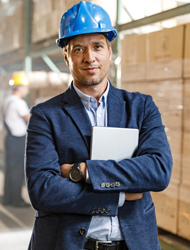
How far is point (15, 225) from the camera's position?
405 centimetres

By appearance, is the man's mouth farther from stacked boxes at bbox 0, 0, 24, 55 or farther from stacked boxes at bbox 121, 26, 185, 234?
stacked boxes at bbox 0, 0, 24, 55

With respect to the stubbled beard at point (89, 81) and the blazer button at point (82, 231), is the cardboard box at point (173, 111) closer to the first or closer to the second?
the stubbled beard at point (89, 81)

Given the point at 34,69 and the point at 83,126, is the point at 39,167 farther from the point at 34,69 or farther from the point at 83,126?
the point at 34,69

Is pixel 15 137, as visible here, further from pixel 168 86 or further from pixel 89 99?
pixel 89 99

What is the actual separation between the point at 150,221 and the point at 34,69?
2.99m

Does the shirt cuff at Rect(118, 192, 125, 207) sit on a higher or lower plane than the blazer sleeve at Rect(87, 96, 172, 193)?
lower

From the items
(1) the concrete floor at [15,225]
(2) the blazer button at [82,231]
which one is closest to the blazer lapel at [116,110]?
(2) the blazer button at [82,231]

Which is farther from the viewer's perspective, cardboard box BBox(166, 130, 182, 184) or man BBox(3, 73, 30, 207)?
man BBox(3, 73, 30, 207)

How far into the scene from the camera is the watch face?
1.43 m

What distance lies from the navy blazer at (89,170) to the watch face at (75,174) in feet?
0.08

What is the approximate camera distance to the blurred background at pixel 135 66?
2863 millimetres

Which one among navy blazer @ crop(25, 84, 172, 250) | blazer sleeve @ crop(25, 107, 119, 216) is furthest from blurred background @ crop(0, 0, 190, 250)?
blazer sleeve @ crop(25, 107, 119, 216)

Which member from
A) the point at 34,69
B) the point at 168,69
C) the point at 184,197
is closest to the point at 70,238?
the point at 184,197

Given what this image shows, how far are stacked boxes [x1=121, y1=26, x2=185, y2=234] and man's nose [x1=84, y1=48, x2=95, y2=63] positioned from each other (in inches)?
56.9
